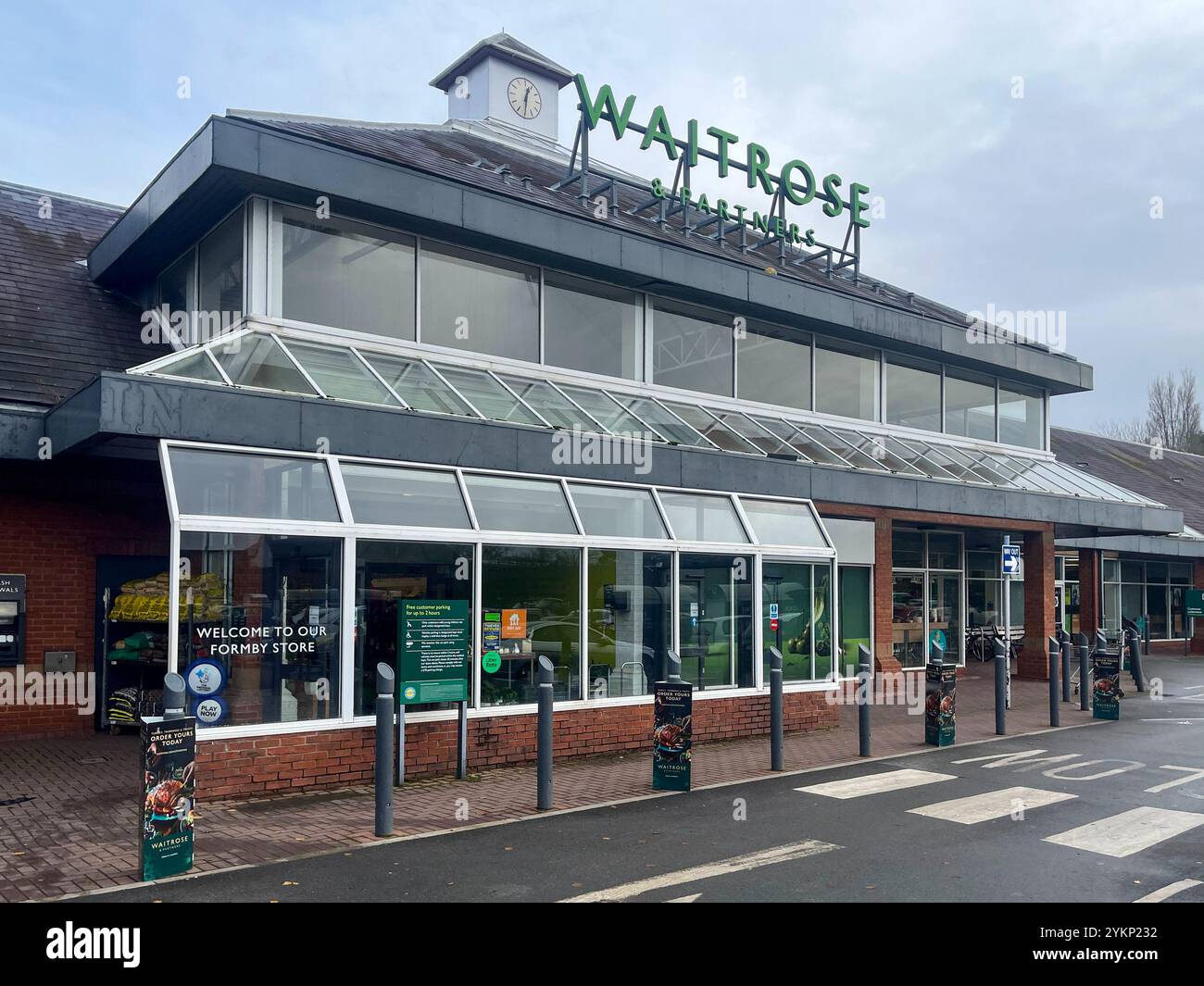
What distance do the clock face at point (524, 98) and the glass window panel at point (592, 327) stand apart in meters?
10.6

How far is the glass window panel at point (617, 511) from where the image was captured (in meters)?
12.5

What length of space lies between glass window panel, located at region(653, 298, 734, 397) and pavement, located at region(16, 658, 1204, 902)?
656 cm

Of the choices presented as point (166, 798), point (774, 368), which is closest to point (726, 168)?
point (774, 368)

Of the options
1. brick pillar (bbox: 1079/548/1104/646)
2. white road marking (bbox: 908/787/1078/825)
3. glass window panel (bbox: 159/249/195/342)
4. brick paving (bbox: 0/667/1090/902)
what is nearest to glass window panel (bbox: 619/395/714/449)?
brick paving (bbox: 0/667/1090/902)

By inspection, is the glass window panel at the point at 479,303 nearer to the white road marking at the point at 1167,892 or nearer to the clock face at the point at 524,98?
the white road marking at the point at 1167,892

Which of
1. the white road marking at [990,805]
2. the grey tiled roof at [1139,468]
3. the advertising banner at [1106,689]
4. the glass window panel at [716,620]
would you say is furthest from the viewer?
the grey tiled roof at [1139,468]

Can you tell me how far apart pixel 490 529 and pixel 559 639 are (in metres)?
1.61

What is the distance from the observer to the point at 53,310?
14328mm

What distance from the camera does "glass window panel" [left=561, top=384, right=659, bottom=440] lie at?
553 inches

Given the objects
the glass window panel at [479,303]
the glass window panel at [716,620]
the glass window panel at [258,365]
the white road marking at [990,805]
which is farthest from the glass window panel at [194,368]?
the white road marking at [990,805]

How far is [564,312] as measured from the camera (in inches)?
599

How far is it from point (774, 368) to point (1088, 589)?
518 inches
